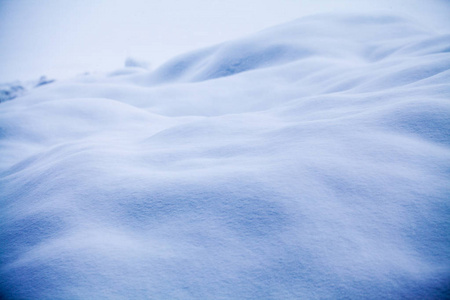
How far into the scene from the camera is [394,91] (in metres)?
1.76

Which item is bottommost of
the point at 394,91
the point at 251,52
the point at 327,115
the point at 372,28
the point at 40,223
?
the point at 40,223

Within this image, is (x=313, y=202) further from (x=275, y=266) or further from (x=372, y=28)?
(x=372, y=28)

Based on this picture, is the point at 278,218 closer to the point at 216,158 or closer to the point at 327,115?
the point at 216,158

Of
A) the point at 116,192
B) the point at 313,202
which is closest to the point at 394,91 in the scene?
the point at 313,202

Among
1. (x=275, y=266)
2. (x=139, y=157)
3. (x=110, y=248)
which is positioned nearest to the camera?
(x=275, y=266)

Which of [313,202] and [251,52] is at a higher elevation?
[251,52]

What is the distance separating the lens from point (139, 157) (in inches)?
62.2

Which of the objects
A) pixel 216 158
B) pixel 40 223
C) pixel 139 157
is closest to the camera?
pixel 40 223

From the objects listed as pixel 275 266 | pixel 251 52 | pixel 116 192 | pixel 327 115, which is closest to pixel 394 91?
pixel 327 115

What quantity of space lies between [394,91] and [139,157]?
1610 millimetres

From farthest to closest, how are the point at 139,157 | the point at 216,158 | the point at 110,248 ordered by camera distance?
the point at 139,157
the point at 216,158
the point at 110,248

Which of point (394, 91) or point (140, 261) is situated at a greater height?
point (394, 91)

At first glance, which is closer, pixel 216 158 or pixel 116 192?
pixel 116 192

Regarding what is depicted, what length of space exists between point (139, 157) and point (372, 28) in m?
6.00
